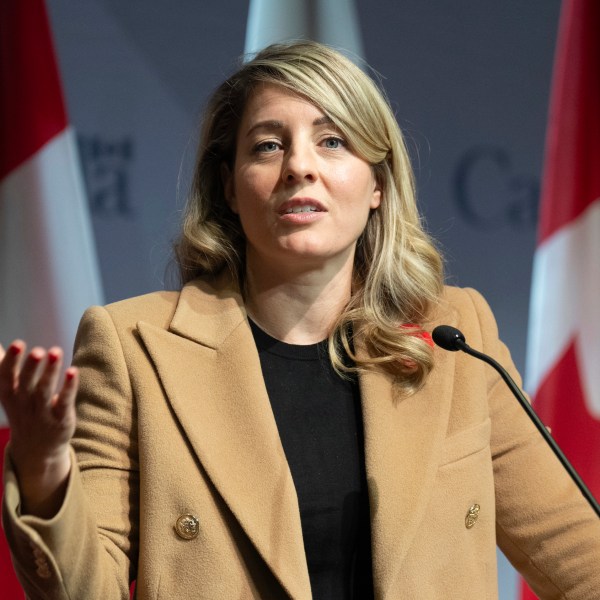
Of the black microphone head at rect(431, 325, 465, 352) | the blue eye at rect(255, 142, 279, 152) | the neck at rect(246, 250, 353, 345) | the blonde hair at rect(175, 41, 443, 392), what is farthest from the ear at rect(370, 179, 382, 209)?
the black microphone head at rect(431, 325, 465, 352)

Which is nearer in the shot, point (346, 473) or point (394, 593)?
point (394, 593)

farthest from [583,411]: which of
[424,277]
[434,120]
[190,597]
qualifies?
[190,597]

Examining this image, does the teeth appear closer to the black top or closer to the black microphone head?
the black top

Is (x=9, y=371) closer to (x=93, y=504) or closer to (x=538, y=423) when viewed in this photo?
(x=93, y=504)

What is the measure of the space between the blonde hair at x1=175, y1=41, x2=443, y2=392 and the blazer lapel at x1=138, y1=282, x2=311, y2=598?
0.19m

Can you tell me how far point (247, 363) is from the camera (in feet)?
5.93

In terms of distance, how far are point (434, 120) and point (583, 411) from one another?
3.24 feet

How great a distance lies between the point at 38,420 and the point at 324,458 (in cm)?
63

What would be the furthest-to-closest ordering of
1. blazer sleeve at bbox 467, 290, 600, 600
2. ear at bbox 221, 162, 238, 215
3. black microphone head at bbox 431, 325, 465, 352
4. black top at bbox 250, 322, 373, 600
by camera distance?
1. ear at bbox 221, 162, 238, 215
2. blazer sleeve at bbox 467, 290, 600, 600
3. black top at bbox 250, 322, 373, 600
4. black microphone head at bbox 431, 325, 465, 352

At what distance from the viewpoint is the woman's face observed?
183 cm

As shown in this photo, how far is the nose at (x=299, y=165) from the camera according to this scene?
5.94 ft

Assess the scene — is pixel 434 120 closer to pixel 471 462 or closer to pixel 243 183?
pixel 243 183

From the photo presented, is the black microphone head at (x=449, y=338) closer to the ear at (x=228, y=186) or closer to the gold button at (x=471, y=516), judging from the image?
the gold button at (x=471, y=516)

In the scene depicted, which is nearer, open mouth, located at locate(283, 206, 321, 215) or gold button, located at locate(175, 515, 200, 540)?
gold button, located at locate(175, 515, 200, 540)
